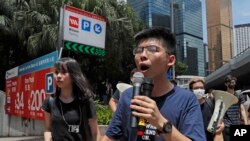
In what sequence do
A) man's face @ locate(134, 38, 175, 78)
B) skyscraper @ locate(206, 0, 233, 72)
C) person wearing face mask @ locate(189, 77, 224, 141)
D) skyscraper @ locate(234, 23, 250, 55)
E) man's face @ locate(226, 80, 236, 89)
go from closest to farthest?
man's face @ locate(134, 38, 175, 78) → person wearing face mask @ locate(189, 77, 224, 141) → man's face @ locate(226, 80, 236, 89) → skyscraper @ locate(206, 0, 233, 72) → skyscraper @ locate(234, 23, 250, 55)

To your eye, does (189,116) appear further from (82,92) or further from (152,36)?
(82,92)

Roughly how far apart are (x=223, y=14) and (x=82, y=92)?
128 feet

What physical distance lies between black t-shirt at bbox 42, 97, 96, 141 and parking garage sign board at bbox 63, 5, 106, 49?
5.56 meters

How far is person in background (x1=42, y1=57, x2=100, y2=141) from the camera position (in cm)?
335

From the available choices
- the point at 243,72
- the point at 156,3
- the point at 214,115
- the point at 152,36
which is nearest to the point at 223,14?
the point at 156,3

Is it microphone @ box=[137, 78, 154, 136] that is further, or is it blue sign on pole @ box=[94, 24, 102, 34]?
blue sign on pole @ box=[94, 24, 102, 34]

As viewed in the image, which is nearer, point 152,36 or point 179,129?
point 179,129

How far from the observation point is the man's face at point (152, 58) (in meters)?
1.89

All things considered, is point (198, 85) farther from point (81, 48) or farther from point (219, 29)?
point (219, 29)

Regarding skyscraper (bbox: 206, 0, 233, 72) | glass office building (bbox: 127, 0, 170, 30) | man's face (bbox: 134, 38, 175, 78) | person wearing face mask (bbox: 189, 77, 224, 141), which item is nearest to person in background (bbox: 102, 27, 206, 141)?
man's face (bbox: 134, 38, 175, 78)

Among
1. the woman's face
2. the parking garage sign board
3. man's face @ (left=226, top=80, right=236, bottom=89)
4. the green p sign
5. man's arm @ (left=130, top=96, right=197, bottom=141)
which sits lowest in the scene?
man's arm @ (left=130, top=96, right=197, bottom=141)

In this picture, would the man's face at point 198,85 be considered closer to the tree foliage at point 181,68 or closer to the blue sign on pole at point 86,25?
the blue sign on pole at point 86,25

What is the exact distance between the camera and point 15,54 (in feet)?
80.5

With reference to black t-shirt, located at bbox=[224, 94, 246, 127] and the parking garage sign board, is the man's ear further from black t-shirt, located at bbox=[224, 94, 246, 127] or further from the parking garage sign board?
the parking garage sign board
